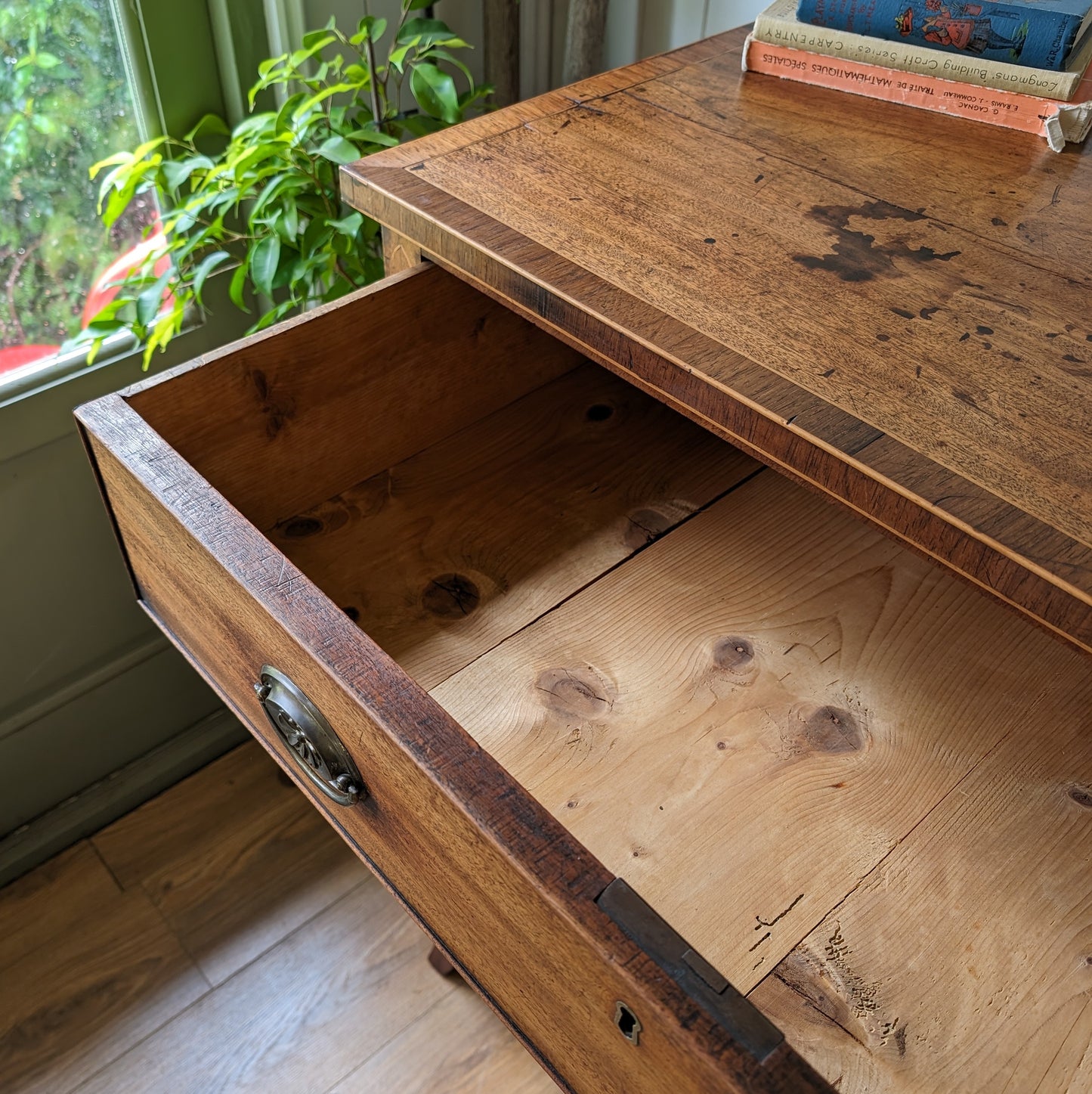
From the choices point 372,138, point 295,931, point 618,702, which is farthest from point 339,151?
point 295,931

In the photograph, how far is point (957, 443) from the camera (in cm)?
44

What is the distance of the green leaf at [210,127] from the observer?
0.93 metres

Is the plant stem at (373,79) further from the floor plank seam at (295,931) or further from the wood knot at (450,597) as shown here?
the floor plank seam at (295,931)

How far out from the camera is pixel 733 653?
0.64 metres

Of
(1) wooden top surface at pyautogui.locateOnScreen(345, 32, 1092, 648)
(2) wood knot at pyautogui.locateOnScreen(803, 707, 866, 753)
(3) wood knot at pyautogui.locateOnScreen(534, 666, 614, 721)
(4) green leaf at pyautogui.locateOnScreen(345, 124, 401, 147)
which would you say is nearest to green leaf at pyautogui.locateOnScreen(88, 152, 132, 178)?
(4) green leaf at pyautogui.locateOnScreen(345, 124, 401, 147)

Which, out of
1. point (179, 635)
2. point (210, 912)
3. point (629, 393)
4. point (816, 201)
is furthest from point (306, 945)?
point (816, 201)

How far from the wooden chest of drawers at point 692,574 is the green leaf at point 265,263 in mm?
184

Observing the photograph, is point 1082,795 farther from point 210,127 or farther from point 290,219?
point 210,127

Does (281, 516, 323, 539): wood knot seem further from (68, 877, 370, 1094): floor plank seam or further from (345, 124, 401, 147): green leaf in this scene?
(68, 877, 370, 1094): floor plank seam

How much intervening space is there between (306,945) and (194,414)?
70cm

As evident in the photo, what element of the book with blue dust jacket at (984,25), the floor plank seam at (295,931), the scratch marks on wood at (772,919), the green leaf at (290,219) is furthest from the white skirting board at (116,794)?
the book with blue dust jacket at (984,25)

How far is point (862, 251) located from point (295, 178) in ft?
1.56

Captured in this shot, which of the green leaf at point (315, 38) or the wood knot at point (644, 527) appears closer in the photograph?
the wood knot at point (644, 527)

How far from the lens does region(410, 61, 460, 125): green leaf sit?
81 centimetres
